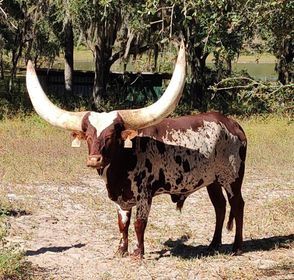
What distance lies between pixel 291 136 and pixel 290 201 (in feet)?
23.9

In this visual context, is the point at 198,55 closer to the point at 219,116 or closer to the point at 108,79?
the point at 108,79

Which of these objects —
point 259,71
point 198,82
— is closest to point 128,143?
point 198,82

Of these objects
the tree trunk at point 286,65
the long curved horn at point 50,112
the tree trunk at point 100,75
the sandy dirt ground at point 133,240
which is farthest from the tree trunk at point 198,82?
the long curved horn at point 50,112

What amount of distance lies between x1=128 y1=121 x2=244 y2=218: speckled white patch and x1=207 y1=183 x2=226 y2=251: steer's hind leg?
0.24 meters

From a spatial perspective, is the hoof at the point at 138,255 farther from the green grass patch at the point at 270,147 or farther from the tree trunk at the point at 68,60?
the tree trunk at the point at 68,60

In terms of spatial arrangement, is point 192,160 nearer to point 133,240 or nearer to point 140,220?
point 140,220

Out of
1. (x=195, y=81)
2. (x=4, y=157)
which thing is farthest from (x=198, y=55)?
(x=4, y=157)

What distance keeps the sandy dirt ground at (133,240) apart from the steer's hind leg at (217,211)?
0.39ft

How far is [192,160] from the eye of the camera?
6871mm

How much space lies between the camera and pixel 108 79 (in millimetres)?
22203

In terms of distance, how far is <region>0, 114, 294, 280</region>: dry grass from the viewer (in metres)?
6.57

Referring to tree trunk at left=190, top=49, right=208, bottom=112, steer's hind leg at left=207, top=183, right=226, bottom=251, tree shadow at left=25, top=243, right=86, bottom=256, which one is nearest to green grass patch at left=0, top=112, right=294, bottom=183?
tree trunk at left=190, top=49, right=208, bottom=112

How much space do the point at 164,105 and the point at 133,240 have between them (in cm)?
201

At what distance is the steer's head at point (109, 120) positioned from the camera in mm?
6055
